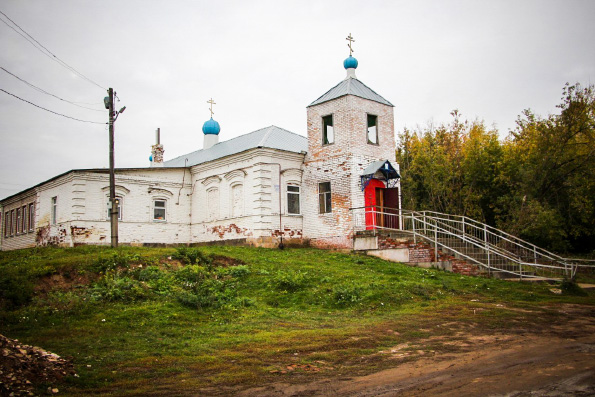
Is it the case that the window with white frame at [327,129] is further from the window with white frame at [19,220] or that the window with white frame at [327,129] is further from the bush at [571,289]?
the window with white frame at [19,220]

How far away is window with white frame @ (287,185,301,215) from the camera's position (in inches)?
908

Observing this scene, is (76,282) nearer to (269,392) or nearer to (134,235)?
(269,392)

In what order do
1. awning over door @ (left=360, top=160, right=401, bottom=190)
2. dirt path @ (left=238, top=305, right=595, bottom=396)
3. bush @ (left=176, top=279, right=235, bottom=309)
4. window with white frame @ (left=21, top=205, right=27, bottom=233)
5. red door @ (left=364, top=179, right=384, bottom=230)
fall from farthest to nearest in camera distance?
window with white frame @ (left=21, top=205, right=27, bottom=233)
awning over door @ (left=360, top=160, right=401, bottom=190)
red door @ (left=364, top=179, right=384, bottom=230)
bush @ (left=176, top=279, right=235, bottom=309)
dirt path @ (left=238, top=305, right=595, bottom=396)

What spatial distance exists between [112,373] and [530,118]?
96.1 ft

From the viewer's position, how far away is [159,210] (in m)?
25.9

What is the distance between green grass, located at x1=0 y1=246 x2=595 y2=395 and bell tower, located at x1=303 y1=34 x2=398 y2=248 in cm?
429

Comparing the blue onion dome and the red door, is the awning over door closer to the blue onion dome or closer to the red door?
the red door

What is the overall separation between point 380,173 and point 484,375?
1552 cm

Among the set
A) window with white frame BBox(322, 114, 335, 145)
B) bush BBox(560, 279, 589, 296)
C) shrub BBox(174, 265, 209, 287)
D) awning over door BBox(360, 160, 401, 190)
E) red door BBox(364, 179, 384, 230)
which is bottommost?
bush BBox(560, 279, 589, 296)

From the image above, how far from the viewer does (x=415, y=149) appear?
1409 inches

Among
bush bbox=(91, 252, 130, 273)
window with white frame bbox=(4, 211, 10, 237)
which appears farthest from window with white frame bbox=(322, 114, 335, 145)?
window with white frame bbox=(4, 211, 10, 237)

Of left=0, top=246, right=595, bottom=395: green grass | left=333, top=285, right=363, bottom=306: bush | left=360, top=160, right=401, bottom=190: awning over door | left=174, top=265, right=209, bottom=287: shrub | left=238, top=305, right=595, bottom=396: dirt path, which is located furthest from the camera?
left=360, top=160, right=401, bottom=190: awning over door

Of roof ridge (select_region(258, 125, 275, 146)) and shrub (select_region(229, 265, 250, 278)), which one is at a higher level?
roof ridge (select_region(258, 125, 275, 146))

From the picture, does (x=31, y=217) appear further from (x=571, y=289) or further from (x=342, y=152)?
(x=571, y=289)
